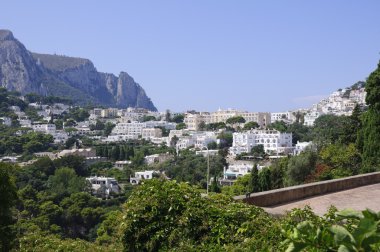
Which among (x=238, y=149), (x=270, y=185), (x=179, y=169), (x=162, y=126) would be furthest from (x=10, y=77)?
(x=270, y=185)

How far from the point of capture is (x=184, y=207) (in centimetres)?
402

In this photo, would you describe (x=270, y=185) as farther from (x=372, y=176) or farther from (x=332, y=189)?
(x=332, y=189)

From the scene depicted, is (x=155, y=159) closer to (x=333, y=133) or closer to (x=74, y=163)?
(x=74, y=163)

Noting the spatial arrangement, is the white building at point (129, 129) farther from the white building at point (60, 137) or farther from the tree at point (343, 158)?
the tree at point (343, 158)

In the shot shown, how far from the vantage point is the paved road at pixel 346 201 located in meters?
6.49

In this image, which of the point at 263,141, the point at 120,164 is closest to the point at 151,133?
the point at 263,141

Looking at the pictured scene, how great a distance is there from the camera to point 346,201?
7.11 m

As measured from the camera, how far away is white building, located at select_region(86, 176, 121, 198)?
47.1 m

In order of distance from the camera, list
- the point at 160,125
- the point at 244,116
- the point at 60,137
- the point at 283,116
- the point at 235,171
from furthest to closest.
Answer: the point at 160,125
the point at 283,116
the point at 244,116
the point at 60,137
the point at 235,171

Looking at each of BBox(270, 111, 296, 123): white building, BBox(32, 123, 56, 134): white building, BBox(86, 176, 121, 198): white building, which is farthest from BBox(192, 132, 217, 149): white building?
BBox(86, 176, 121, 198): white building

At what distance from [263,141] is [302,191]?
72923mm

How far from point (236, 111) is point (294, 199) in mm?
112299

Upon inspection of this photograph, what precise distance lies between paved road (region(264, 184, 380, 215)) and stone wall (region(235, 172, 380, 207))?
0.11 meters

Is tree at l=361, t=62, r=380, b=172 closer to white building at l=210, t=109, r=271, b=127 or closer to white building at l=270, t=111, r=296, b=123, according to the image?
white building at l=210, t=109, r=271, b=127
